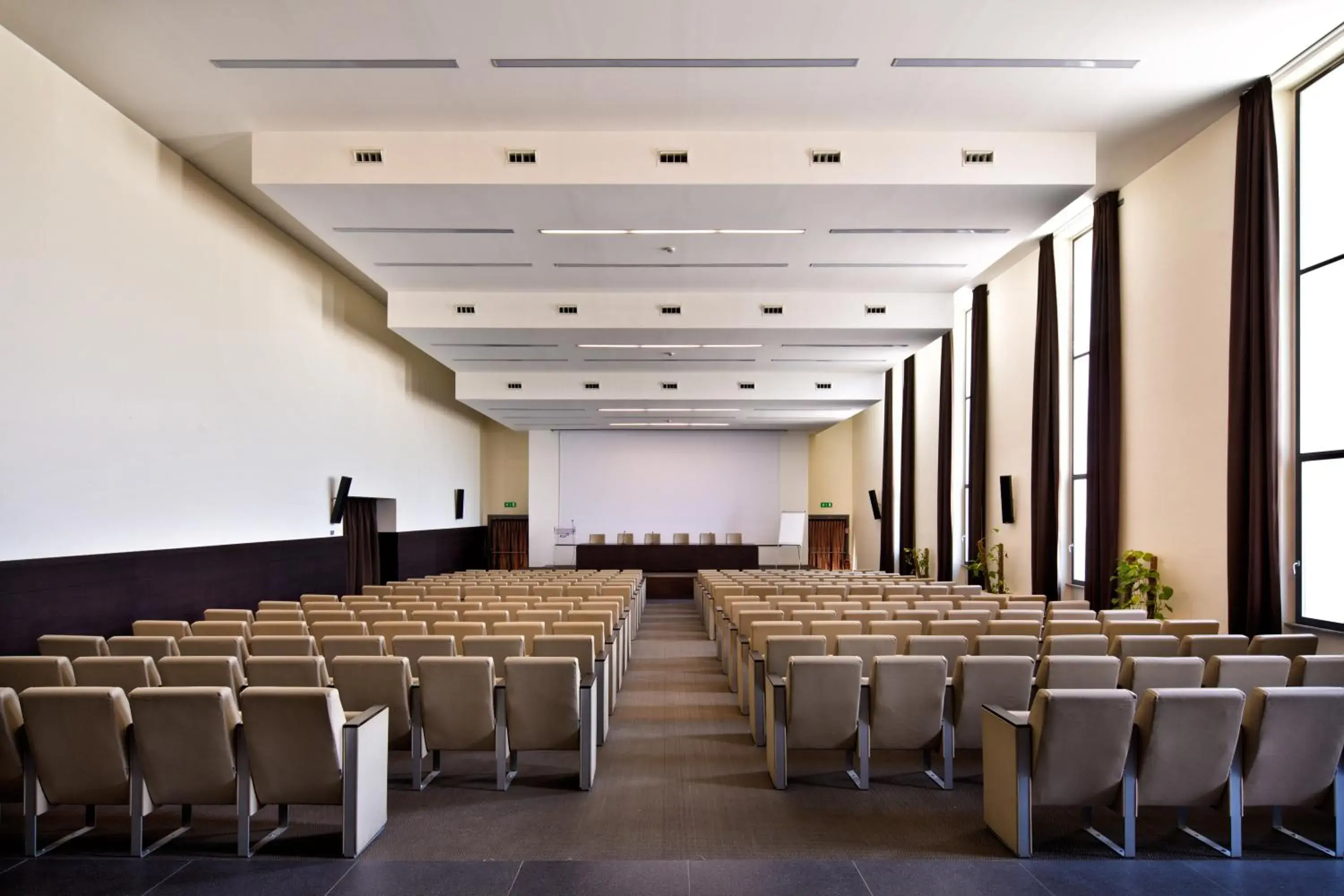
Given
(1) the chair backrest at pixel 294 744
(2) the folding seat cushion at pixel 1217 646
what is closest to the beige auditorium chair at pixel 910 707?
(2) the folding seat cushion at pixel 1217 646

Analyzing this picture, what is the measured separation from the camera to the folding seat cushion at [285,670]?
536 cm

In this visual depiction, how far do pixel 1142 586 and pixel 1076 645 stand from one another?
467 centimetres

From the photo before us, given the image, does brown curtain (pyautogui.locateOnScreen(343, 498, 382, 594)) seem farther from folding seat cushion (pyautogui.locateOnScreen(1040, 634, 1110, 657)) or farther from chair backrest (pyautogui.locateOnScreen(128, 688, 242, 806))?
folding seat cushion (pyautogui.locateOnScreen(1040, 634, 1110, 657))

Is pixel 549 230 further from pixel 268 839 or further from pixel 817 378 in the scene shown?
pixel 817 378

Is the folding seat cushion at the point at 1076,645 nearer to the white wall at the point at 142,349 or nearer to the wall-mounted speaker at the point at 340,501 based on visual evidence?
the white wall at the point at 142,349

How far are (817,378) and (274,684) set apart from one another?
15.3m

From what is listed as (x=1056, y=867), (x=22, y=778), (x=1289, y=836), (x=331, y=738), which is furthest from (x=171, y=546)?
(x=1289, y=836)

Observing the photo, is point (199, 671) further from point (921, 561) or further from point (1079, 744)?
point (921, 561)

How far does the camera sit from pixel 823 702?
5.23 m

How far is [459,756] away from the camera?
6066 millimetres

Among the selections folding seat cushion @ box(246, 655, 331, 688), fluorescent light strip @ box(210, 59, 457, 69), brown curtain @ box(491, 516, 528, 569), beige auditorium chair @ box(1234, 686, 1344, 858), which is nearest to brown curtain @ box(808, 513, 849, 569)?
brown curtain @ box(491, 516, 528, 569)

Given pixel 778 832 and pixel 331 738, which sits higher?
pixel 331 738

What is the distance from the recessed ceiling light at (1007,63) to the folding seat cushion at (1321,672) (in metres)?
5.07

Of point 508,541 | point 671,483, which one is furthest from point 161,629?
point 508,541
